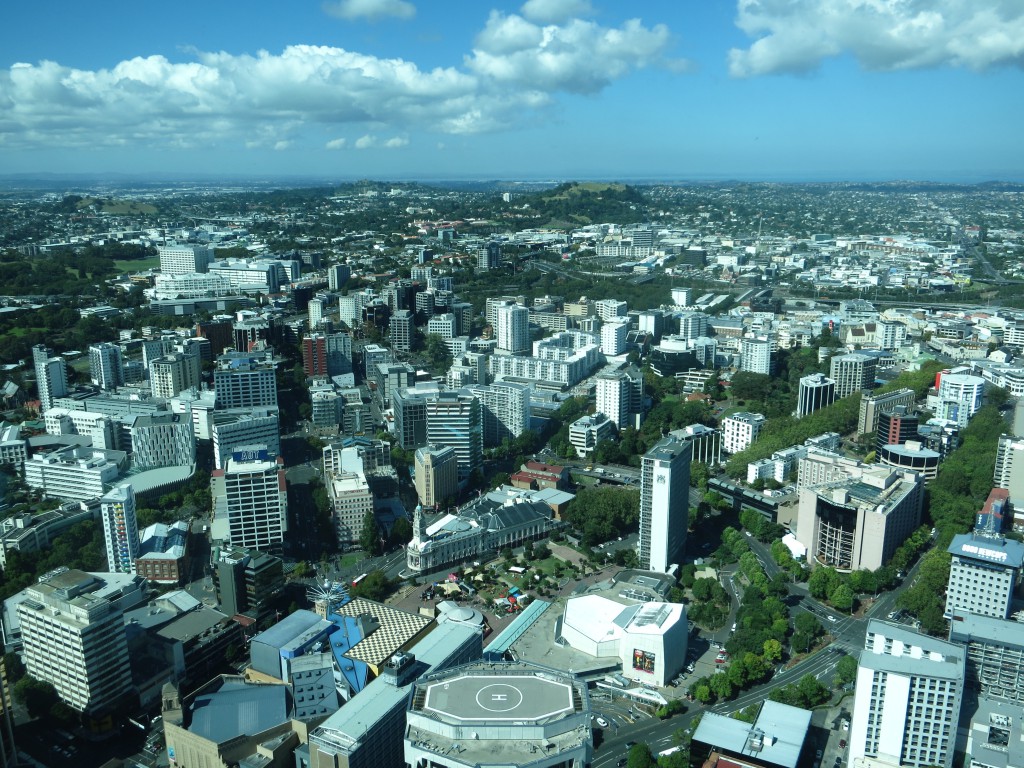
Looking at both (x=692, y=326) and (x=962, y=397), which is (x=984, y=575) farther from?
(x=692, y=326)

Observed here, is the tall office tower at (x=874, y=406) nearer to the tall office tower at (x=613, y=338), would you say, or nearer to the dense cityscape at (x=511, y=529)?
the dense cityscape at (x=511, y=529)

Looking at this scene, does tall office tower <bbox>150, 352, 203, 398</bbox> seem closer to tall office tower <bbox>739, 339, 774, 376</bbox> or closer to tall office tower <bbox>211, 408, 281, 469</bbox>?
tall office tower <bbox>211, 408, 281, 469</bbox>

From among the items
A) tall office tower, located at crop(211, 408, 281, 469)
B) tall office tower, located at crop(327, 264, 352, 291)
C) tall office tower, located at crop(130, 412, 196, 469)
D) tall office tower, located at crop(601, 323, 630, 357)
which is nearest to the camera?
tall office tower, located at crop(211, 408, 281, 469)

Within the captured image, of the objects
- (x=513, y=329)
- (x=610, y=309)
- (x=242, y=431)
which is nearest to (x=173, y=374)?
(x=242, y=431)

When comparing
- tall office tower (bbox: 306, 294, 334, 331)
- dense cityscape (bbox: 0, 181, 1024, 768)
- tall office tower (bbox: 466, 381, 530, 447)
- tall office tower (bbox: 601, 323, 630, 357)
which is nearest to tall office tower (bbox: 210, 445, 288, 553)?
dense cityscape (bbox: 0, 181, 1024, 768)

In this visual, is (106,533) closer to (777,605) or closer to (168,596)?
(168,596)

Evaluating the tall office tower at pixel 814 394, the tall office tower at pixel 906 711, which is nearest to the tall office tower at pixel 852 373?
the tall office tower at pixel 814 394
